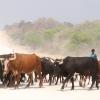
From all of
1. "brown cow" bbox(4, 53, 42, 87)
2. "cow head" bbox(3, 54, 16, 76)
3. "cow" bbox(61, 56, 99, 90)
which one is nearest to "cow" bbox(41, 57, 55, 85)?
"brown cow" bbox(4, 53, 42, 87)

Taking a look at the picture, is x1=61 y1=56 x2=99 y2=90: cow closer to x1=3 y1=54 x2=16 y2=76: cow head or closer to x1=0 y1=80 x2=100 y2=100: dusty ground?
x1=0 y1=80 x2=100 y2=100: dusty ground

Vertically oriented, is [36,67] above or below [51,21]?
below

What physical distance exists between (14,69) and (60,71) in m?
2.37

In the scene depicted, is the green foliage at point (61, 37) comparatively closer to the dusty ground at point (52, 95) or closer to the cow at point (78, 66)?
the cow at point (78, 66)

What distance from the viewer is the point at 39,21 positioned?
146m

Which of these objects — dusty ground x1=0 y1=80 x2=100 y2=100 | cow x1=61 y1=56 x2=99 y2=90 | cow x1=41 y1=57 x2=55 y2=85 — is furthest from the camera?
cow x1=41 y1=57 x2=55 y2=85

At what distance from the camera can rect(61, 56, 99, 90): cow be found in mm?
26281

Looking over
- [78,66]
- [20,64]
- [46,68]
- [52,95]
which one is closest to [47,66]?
[46,68]

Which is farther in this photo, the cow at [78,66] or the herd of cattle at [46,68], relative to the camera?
the herd of cattle at [46,68]

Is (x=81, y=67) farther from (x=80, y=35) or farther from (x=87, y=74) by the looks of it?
(x=80, y=35)

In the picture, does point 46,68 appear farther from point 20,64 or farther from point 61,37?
point 61,37

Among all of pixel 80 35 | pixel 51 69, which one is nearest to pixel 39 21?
pixel 80 35

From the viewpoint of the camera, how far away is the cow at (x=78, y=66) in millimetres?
26281

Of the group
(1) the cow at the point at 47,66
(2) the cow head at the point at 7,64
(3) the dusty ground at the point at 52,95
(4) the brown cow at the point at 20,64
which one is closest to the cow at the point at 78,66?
(3) the dusty ground at the point at 52,95
